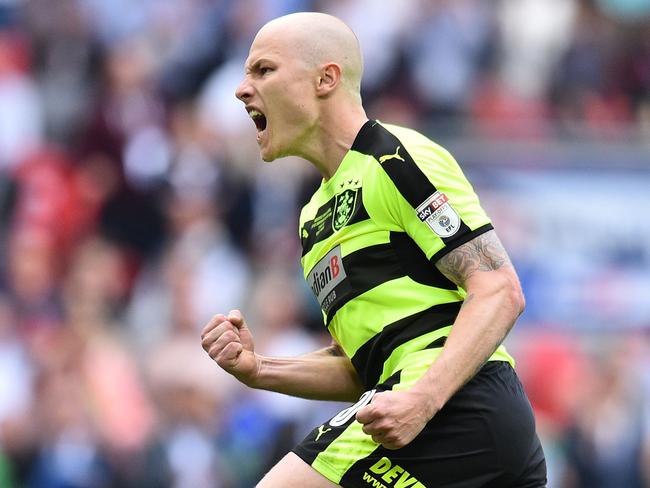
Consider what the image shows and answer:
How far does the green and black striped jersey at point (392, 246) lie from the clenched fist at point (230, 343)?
325mm

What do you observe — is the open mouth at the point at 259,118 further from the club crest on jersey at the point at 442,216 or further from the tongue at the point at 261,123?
the club crest on jersey at the point at 442,216

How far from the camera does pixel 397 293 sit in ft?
16.7

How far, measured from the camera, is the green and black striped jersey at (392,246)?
491 cm

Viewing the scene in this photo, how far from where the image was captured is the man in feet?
15.7

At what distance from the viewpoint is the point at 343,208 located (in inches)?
208

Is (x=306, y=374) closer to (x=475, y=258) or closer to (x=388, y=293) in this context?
(x=388, y=293)

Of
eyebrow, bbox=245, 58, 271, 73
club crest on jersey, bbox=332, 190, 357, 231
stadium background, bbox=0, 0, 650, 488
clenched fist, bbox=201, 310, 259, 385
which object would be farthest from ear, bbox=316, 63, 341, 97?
stadium background, bbox=0, 0, 650, 488

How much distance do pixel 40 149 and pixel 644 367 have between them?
5.19 meters

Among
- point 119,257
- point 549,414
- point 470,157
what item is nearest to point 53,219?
point 119,257

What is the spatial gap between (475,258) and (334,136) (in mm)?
865

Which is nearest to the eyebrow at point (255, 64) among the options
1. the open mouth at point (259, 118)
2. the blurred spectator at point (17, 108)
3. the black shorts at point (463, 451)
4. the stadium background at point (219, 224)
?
the open mouth at point (259, 118)

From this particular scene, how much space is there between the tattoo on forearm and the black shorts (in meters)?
0.43

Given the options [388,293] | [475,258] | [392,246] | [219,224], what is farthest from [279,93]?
[219,224]

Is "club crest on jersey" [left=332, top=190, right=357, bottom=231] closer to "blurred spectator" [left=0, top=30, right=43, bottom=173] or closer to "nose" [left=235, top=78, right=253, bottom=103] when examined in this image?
"nose" [left=235, top=78, right=253, bottom=103]
